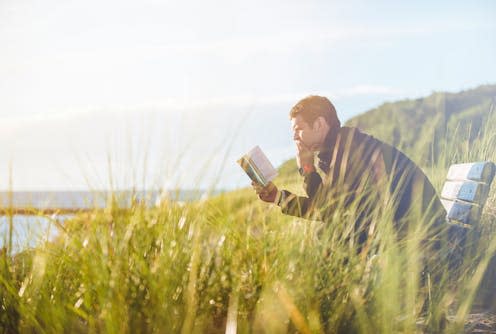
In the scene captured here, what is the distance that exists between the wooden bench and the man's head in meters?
1.24

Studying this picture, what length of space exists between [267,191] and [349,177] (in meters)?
0.52

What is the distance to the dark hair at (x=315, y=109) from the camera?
3785 millimetres

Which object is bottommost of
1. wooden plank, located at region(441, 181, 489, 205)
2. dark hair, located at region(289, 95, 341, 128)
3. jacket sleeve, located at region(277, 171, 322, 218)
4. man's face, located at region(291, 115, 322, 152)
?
jacket sleeve, located at region(277, 171, 322, 218)

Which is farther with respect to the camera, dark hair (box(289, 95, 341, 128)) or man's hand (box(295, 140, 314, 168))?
man's hand (box(295, 140, 314, 168))

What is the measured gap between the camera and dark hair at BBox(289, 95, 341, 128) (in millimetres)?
3785

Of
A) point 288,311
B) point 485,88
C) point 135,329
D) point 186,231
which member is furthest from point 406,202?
point 485,88

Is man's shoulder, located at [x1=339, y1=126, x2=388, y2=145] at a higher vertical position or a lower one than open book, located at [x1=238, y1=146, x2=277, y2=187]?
higher

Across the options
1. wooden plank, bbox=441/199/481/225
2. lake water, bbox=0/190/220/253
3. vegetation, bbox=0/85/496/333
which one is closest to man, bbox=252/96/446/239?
vegetation, bbox=0/85/496/333

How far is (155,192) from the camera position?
3012 millimetres

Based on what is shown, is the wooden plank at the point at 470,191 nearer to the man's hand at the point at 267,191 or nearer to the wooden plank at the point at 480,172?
the wooden plank at the point at 480,172

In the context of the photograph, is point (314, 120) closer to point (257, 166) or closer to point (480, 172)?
point (257, 166)

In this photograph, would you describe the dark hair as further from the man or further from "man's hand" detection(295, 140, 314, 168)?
"man's hand" detection(295, 140, 314, 168)

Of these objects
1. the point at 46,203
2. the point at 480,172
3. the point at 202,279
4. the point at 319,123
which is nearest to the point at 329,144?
the point at 319,123

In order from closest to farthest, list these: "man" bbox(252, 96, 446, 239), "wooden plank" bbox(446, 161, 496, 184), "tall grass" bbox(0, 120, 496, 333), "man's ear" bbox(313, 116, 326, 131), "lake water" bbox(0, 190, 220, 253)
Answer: "tall grass" bbox(0, 120, 496, 333) < "lake water" bbox(0, 190, 220, 253) < "man" bbox(252, 96, 446, 239) < "man's ear" bbox(313, 116, 326, 131) < "wooden plank" bbox(446, 161, 496, 184)
